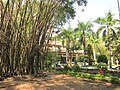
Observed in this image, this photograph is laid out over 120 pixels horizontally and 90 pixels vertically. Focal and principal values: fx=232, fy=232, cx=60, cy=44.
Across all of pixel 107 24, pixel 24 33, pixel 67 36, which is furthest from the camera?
pixel 67 36

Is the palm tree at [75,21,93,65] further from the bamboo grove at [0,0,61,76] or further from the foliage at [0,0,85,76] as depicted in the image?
the bamboo grove at [0,0,61,76]

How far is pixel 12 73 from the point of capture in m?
9.39

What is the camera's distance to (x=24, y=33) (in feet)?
31.6

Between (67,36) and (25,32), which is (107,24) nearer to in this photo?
(67,36)

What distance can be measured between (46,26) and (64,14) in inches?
75.1

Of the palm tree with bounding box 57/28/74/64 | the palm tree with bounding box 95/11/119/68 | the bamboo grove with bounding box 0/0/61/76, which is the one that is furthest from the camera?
the palm tree with bounding box 57/28/74/64

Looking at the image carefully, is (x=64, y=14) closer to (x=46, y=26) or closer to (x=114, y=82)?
(x=46, y=26)

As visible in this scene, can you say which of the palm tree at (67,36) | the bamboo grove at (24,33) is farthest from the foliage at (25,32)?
the palm tree at (67,36)

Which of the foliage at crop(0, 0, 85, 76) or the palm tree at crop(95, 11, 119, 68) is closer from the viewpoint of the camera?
the foliage at crop(0, 0, 85, 76)

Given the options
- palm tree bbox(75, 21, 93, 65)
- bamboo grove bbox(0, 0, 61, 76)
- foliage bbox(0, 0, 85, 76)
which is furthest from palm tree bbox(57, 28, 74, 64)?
bamboo grove bbox(0, 0, 61, 76)

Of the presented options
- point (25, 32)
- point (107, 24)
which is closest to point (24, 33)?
point (25, 32)

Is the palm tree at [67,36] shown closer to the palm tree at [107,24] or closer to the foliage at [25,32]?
the palm tree at [107,24]

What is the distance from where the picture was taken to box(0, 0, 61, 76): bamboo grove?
902cm

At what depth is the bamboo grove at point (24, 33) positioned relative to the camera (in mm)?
9016
